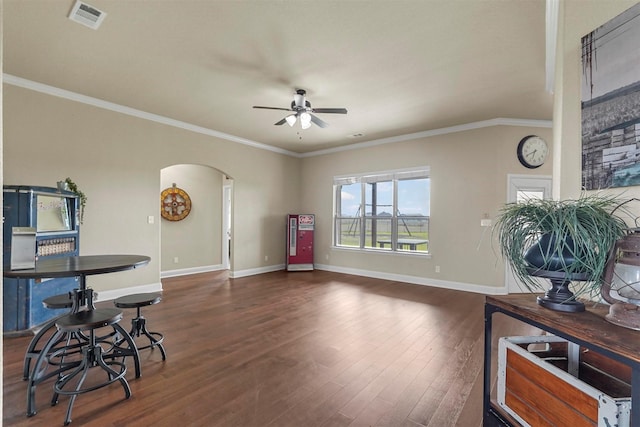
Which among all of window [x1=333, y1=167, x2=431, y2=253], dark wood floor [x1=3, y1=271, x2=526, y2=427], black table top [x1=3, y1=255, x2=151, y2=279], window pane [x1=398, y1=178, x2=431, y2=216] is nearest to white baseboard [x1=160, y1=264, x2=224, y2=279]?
dark wood floor [x1=3, y1=271, x2=526, y2=427]

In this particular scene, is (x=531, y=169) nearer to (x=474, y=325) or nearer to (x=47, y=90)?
(x=474, y=325)

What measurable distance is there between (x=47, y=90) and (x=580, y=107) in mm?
5568

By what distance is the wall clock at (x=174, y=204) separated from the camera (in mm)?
6324

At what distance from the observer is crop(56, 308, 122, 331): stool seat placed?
2.03 m

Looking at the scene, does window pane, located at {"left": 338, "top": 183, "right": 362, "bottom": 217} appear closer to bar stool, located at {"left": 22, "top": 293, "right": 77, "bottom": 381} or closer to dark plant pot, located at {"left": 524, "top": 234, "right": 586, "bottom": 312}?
bar stool, located at {"left": 22, "top": 293, "right": 77, "bottom": 381}

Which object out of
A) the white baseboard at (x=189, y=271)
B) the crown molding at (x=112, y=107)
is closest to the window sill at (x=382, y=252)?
the white baseboard at (x=189, y=271)

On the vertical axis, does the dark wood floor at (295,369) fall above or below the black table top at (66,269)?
below

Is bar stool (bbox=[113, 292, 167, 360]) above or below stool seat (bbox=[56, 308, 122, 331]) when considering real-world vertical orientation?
below

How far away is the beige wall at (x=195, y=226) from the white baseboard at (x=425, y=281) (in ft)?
9.05

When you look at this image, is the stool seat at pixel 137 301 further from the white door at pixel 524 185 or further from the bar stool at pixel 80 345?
the white door at pixel 524 185

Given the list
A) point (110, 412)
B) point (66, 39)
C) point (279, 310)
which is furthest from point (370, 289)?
point (66, 39)

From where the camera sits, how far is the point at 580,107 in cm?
161

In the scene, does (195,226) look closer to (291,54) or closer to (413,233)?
(413,233)

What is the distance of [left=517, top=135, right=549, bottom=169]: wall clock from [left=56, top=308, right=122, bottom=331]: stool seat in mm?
5931
